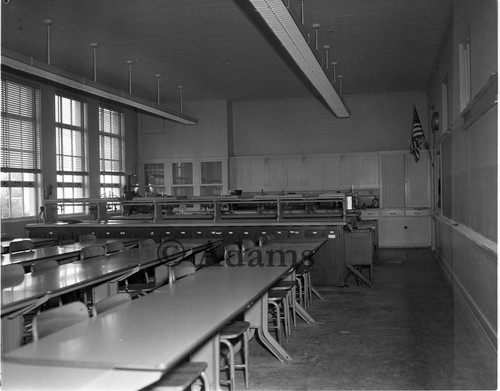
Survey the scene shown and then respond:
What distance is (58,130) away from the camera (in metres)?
10.9

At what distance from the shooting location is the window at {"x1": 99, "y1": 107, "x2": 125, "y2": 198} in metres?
→ 12.5

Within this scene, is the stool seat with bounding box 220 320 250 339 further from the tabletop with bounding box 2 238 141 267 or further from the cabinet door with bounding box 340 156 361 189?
the cabinet door with bounding box 340 156 361 189

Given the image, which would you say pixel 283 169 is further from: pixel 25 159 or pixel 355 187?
pixel 25 159

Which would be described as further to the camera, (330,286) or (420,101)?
(420,101)

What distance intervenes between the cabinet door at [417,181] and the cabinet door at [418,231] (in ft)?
1.11

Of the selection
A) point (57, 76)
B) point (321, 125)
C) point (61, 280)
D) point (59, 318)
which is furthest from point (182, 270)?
point (321, 125)

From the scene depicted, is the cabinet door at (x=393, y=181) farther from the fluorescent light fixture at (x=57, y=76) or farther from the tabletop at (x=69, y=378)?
the tabletop at (x=69, y=378)

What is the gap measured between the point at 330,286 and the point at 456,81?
3.36 meters

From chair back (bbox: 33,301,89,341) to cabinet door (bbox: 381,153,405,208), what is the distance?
10.7 m

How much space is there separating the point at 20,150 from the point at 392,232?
27.7 ft

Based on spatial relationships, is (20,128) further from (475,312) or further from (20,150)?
(475,312)

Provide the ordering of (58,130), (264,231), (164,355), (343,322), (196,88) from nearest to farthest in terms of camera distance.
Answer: (164,355)
(343,322)
(264,231)
(58,130)
(196,88)

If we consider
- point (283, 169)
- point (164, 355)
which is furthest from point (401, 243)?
point (164, 355)

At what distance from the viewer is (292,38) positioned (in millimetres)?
5590
